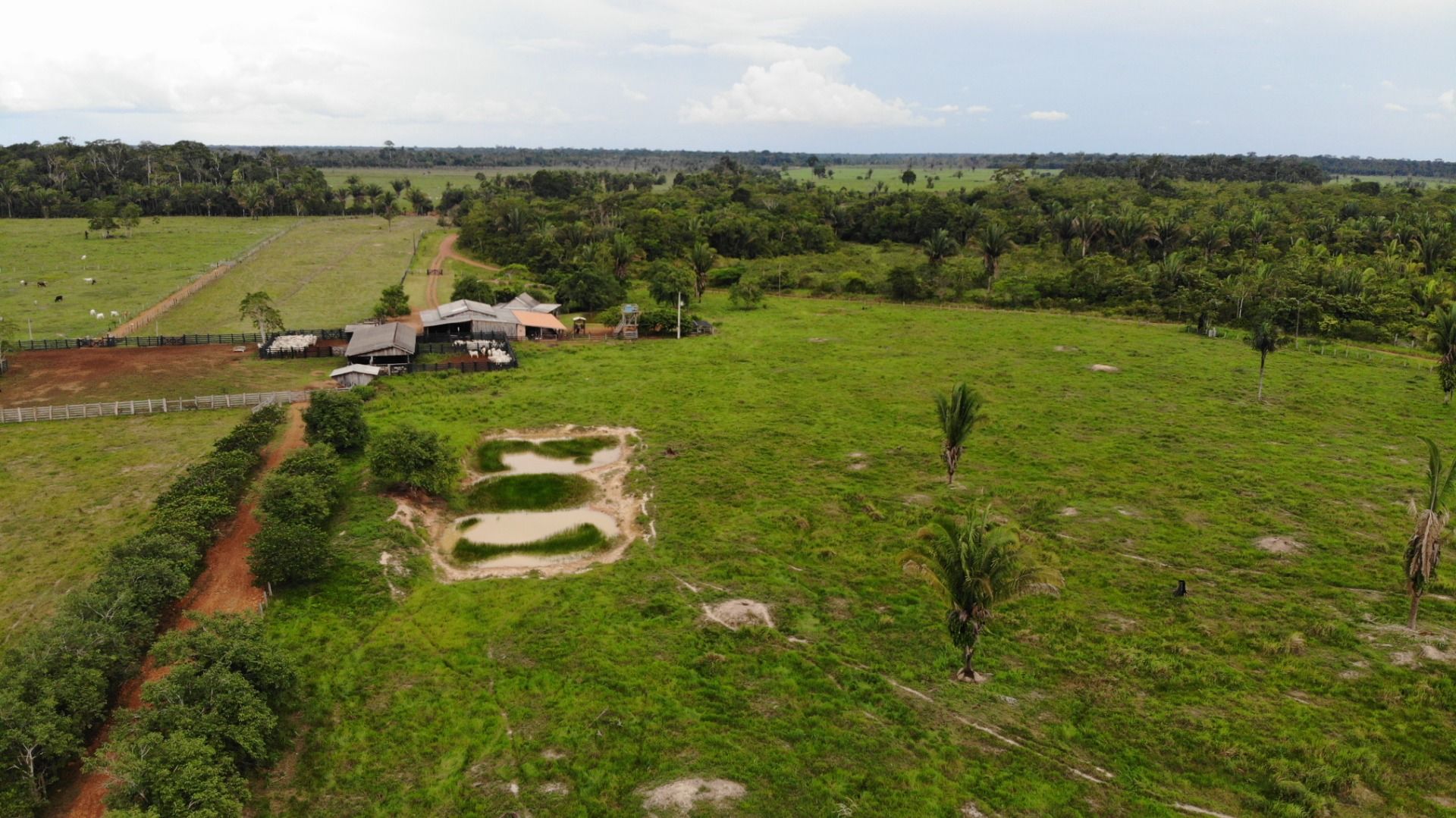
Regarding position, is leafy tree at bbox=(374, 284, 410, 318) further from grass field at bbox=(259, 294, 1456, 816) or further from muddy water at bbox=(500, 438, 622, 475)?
muddy water at bbox=(500, 438, 622, 475)

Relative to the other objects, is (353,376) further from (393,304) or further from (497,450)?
(393,304)

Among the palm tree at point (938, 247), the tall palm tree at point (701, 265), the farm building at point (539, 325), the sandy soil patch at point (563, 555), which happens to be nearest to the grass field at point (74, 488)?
the sandy soil patch at point (563, 555)

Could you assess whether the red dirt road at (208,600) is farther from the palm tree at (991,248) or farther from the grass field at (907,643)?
the palm tree at (991,248)

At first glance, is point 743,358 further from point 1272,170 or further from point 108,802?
point 1272,170

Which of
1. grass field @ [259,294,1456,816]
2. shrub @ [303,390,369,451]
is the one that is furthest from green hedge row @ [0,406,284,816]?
shrub @ [303,390,369,451]

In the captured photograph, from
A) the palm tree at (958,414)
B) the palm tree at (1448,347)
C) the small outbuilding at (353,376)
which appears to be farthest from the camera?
the small outbuilding at (353,376)

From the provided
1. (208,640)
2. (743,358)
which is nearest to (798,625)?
(208,640)
